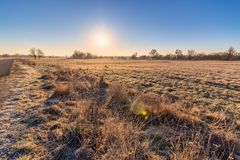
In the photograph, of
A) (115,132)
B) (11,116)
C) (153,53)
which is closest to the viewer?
(115,132)

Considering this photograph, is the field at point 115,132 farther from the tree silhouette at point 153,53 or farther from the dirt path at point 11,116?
the tree silhouette at point 153,53

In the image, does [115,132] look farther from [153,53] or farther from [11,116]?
[153,53]

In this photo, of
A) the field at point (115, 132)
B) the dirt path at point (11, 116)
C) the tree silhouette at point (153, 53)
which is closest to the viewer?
the field at point (115, 132)

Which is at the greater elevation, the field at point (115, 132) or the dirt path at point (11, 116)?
the field at point (115, 132)

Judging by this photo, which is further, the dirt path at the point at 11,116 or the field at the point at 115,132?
the dirt path at the point at 11,116

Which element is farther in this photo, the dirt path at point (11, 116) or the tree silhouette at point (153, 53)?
the tree silhouette at point (153, 53)

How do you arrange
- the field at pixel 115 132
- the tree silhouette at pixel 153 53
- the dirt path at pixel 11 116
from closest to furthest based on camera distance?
the field at pixel 115 132 → the dirt path at pixel 11 116 → the tree silhouette at pixel 153 53

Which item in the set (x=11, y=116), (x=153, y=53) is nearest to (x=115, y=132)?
(x=11, y=116)

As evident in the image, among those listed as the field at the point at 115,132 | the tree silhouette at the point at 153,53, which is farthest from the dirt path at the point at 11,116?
the tree silhouette at the point at 153,53

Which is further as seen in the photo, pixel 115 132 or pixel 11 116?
pixel 11 116

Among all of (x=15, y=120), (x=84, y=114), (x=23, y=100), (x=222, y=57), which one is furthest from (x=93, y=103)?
(x=222, y=57)

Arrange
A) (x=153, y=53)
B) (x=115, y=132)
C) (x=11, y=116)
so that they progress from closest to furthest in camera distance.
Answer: (x=115, y=132), (x=11, y=116), (x=153, y=53)

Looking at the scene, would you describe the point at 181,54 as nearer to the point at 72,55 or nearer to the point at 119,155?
the point at 72,55

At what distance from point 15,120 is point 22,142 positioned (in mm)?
1638
